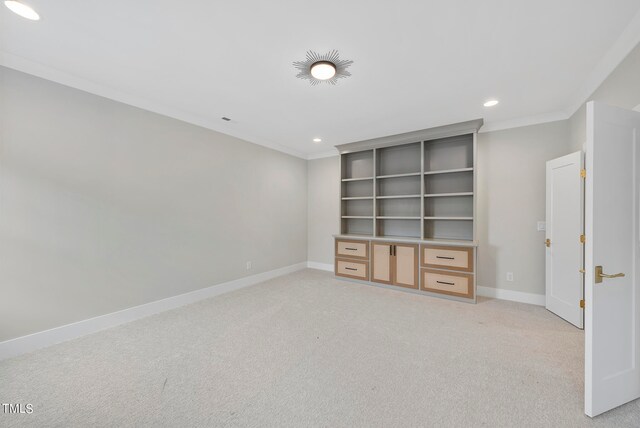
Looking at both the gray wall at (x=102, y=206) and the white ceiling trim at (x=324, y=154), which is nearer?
the gray wall at (x=102, y=206)

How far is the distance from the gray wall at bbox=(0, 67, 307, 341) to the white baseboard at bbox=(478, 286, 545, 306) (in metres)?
3.92

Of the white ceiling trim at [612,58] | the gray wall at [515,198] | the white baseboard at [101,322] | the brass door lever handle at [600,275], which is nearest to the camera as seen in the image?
the brass door lever handle at [600,275]

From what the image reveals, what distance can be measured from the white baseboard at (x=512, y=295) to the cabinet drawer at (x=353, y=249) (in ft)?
6.05

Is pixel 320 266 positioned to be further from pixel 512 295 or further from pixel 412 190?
pixel 512 295

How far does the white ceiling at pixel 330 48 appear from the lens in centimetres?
159

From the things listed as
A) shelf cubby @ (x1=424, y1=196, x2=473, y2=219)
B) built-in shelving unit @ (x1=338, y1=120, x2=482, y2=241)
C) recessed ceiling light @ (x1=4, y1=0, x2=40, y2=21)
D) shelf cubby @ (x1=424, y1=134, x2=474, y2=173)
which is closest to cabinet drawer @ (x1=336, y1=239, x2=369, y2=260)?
built-in shelving unit @ (x1=338, y1=120, x2=482, y2=241)

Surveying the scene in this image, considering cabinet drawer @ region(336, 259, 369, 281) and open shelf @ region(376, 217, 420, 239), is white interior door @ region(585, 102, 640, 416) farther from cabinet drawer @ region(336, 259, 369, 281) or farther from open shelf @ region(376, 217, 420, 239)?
cabinet drawer @ region(336, 259, 369, 281)

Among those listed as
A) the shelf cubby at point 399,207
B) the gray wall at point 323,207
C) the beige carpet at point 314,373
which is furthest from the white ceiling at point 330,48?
the beige carpet at point 314,373

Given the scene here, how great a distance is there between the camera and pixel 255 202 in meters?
4.32

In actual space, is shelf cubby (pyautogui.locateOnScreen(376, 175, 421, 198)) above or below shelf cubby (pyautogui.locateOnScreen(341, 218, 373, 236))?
above

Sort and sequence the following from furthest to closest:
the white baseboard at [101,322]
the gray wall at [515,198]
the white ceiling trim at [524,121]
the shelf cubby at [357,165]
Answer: the shelf cubby at [357,165] → the gray wall at [515,198] → the white ceiling trim at [524,121] → the white baseboard at [101,322]

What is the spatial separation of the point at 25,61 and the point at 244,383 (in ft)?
11.1

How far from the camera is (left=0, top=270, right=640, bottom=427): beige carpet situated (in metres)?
1.46

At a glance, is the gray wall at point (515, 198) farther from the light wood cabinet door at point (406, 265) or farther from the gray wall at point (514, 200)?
the light wood cabinet door at point (406, 265)
